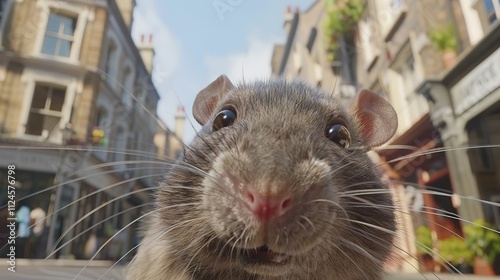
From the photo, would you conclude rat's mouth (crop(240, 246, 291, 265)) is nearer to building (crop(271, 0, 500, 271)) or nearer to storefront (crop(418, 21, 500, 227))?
building (crop(271, 0, 500, 271))

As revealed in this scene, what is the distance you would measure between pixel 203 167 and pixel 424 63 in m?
5.98

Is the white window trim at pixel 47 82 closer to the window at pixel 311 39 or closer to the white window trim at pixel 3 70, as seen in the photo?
the white window trim at pixel 3 70

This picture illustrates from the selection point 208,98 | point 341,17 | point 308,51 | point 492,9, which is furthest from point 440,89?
point 308,51

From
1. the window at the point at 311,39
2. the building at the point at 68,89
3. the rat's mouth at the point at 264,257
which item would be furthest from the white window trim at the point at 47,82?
the window at the point at 311,39

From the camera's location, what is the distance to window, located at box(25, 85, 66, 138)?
5.78 meters

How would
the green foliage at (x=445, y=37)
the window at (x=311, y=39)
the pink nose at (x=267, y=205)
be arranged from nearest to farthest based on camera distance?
the pink nose at (x=267, y=205)
the green foliage at (x=445, y=37)
the window at (x=311, y=39)

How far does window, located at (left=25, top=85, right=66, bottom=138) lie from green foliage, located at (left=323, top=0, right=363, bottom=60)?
18.4ft

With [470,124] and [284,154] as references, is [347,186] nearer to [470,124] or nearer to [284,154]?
[284,154]

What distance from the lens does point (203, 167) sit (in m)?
1.07

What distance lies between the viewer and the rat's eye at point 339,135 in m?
1.20

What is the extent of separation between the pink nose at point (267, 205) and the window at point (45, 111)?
561 centimetres

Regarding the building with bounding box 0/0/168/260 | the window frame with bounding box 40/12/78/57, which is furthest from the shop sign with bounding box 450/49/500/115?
the window frame with bounding box 40/12/78/57

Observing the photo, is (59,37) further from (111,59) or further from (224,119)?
(224,119)

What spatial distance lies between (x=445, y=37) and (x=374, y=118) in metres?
4.95
